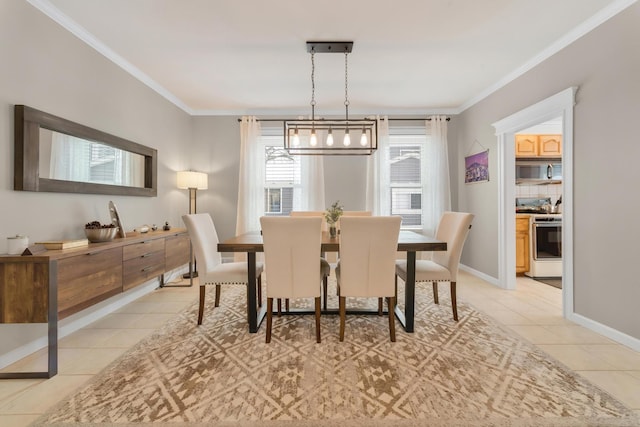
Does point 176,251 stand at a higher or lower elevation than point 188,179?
lower

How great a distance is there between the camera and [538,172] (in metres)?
4.82

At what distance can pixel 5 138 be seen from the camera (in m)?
2.04

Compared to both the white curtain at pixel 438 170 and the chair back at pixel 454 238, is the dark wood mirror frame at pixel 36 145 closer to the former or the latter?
the chair back at pixel 454 238

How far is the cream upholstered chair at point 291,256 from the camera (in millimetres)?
2188

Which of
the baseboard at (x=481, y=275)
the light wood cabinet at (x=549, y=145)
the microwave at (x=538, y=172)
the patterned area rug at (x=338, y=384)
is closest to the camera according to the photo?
the patterned area rug at (x=338, y=384)

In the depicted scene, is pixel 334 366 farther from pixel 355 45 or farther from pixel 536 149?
pixel 536 149

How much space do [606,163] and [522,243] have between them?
220cm

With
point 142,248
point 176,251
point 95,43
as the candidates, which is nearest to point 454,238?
point 142,248

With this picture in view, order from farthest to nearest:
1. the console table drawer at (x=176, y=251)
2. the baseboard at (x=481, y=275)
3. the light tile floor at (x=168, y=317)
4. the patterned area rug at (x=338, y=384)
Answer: the baseboard at (x=481, y=275)
the console table drawer at (x=176, y=251)
the light tile floor at (x=168, y=317)
the patterned area rug at (x=338, y=384)

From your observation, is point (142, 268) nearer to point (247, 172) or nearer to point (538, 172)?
point (247, 172)

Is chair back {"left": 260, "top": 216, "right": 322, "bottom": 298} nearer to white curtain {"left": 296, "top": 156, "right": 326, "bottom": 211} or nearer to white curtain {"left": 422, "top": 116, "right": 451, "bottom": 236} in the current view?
white curtain {"left": 296, "top": 156, "right": 326, "bottom": 211}

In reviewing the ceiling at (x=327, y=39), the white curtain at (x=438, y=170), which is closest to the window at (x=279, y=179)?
the ceiling at (x=327, y=39)

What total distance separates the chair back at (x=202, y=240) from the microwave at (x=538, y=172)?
4.61 m

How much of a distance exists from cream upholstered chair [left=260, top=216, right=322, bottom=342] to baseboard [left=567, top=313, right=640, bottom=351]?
2.29 metres
